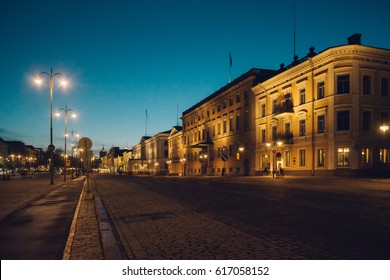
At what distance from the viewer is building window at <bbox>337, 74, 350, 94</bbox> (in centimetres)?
3338

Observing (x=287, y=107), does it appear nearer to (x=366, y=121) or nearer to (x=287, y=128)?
(x=287, y=128)

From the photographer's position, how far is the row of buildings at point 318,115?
3294cm

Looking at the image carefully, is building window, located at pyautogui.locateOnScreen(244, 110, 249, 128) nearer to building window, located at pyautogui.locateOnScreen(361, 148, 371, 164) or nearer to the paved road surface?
building window, located at pyautogui.locateOnScreen(361, 148, 371, 164)

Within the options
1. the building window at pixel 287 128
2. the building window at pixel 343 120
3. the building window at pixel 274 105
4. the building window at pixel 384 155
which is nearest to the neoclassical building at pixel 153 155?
the building window at pixel 274 105

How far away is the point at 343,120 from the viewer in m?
33.2

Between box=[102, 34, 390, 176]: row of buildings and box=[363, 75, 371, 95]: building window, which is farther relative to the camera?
box=[363, 75, 371, 95]: building window

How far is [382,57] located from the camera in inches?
1357

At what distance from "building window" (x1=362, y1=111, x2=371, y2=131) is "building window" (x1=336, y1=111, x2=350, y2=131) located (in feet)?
5.66

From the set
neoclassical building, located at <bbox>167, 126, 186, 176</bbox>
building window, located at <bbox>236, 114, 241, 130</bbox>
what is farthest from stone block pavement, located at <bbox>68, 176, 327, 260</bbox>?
neoclassical building, located at <bbox>167, 126, 186, 176</bbox>

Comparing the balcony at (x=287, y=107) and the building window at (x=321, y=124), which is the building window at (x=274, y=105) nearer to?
the balcony at (x=287, y=107)

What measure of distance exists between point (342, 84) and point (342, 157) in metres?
6.97

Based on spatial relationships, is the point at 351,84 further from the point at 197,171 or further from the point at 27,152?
the point at 27,152

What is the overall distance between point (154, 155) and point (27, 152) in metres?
106
